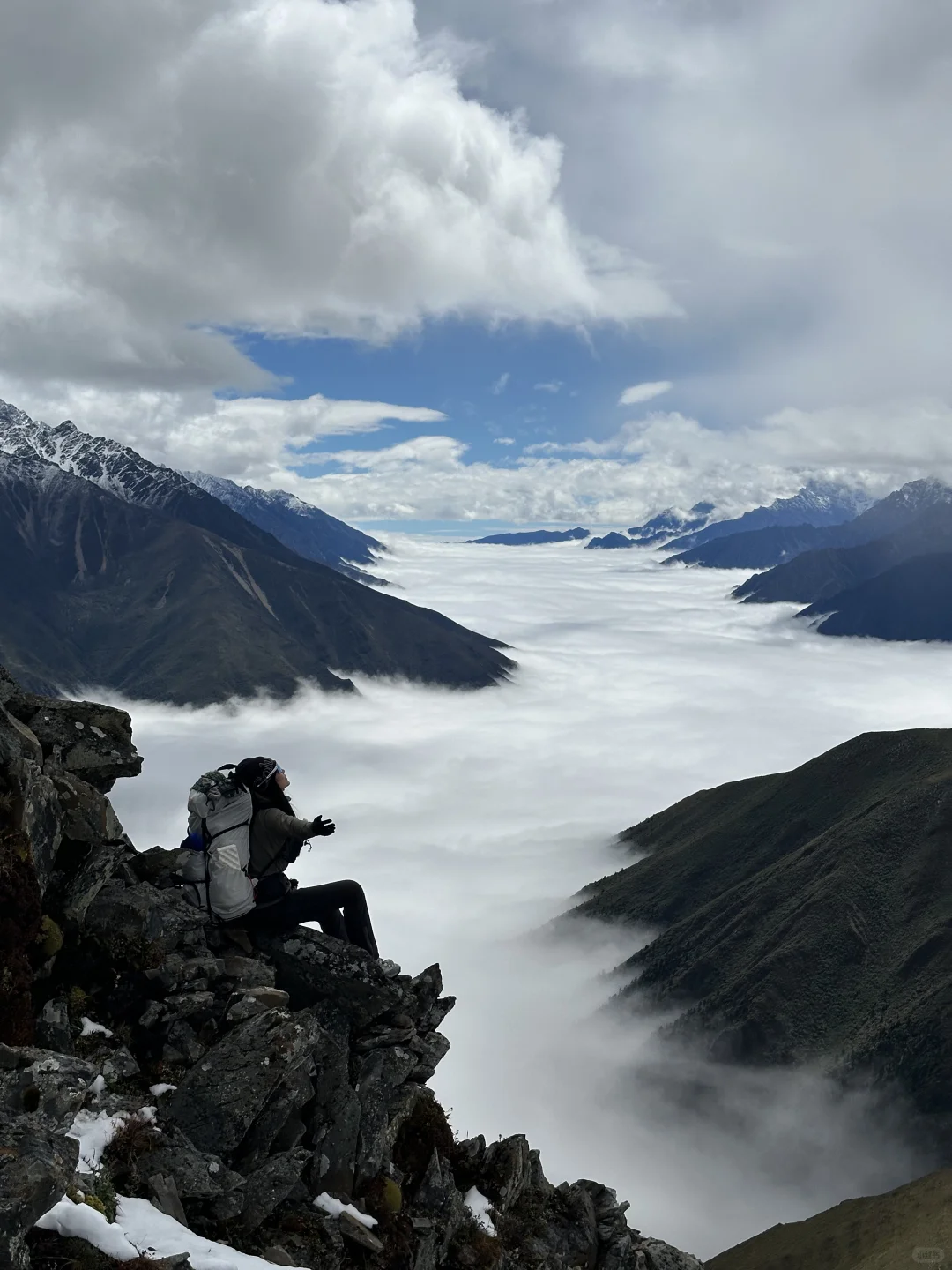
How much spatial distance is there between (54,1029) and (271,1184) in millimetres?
6071

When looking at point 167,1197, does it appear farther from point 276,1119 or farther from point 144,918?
point 144,918

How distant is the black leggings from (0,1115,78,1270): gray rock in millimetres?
9157

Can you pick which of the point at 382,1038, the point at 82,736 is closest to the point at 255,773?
the point at 382,1038

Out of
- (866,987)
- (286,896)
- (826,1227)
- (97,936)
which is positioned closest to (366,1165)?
(286,896)

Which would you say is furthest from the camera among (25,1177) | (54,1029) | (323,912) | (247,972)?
(323,912)

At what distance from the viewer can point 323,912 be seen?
2348cm

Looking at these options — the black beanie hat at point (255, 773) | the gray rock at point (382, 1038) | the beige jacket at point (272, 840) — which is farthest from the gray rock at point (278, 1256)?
the black beanie hat at point (255, 773)

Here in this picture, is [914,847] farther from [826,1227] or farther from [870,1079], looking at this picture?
[826,1227]

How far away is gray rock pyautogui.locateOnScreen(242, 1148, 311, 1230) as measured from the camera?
1770 centimetres

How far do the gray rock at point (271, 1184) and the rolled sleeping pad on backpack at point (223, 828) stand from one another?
20.8 feet

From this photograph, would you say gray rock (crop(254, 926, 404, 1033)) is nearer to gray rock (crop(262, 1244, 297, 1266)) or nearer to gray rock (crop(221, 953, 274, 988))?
gray rock (crop(221, 953, 274, 988))

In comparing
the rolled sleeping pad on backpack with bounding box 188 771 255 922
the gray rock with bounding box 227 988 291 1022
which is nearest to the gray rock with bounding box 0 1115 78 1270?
the gray rock with bounding box 227 988 291 1022

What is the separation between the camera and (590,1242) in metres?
26.8

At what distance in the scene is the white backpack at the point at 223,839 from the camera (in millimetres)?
21125
